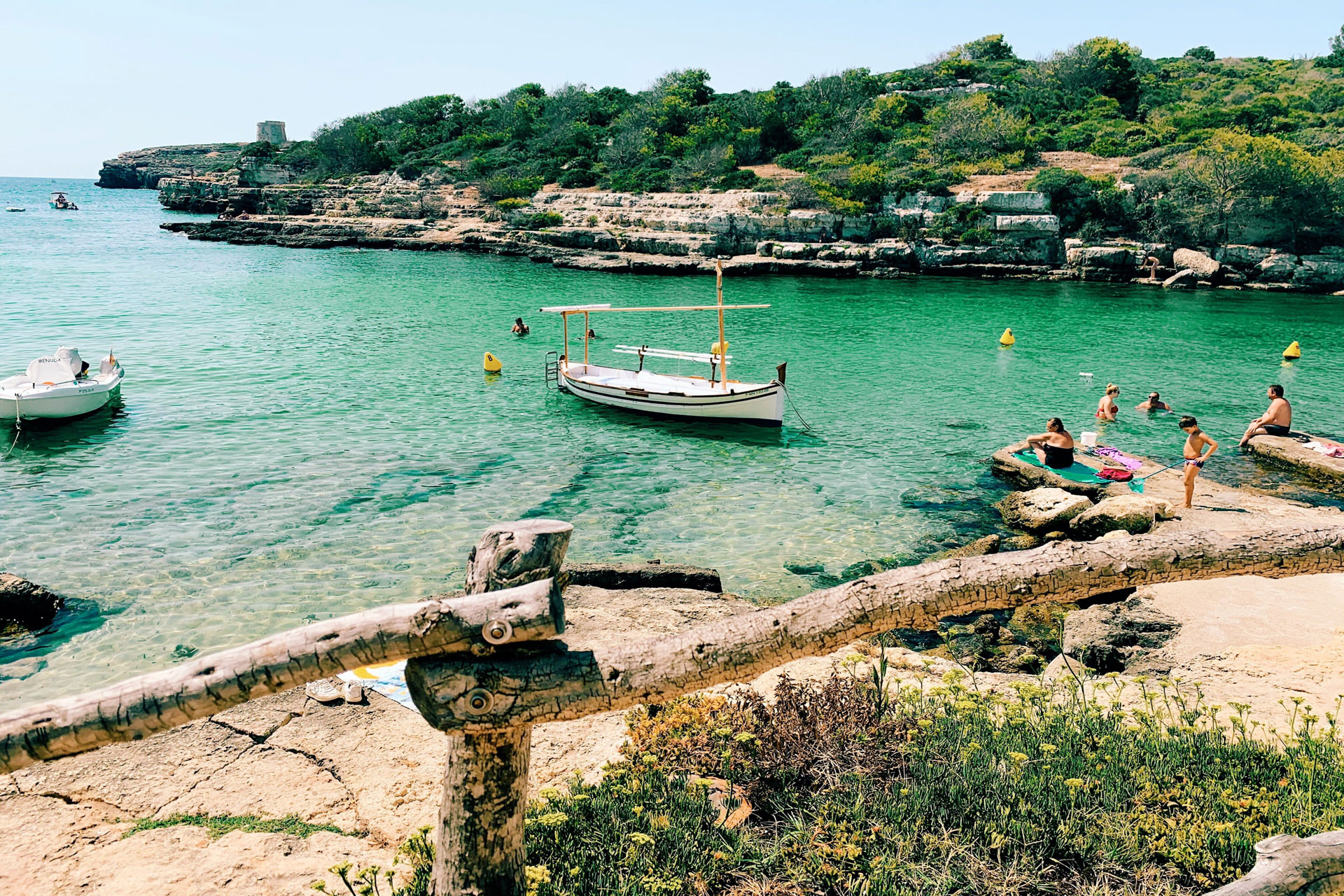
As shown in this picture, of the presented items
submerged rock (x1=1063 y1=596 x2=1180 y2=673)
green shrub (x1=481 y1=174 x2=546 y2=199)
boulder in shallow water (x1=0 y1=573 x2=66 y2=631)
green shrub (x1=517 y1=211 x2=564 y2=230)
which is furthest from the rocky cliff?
submerged rock (x1=1063 y1=596 x2=1180 y2=673)

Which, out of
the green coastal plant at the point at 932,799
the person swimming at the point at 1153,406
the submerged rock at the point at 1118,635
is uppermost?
the person swimming at the point at 1153,406

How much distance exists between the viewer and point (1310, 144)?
56969 millimetres

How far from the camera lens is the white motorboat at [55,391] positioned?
18.7 meters

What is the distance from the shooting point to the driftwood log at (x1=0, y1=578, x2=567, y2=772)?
3111 millimetres

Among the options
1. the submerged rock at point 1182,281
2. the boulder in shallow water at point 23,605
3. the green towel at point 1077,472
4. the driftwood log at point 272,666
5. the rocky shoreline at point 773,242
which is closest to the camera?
the driftwood log at point 272,666

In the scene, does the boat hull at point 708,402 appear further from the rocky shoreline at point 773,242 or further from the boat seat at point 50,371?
the rocky shoreline at point 773,242

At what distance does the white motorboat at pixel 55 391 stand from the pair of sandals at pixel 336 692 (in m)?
15.8

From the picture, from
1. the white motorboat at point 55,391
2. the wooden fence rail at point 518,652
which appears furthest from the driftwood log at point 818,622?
the white motorboat at point 55,391

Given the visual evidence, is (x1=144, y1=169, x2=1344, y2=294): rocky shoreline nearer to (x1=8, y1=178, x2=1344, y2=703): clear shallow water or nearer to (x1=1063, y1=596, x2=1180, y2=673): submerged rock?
(x1=8, y1=178, x2=1344, y2=703): clear shallow water

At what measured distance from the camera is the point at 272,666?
3.16 meters

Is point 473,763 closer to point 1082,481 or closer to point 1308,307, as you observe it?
point 1082,481

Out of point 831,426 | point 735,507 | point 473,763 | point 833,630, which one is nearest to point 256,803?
point 473,763

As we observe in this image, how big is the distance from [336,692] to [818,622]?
19.8 feet

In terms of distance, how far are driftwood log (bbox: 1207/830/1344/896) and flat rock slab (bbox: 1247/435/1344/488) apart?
1635 centimetres
